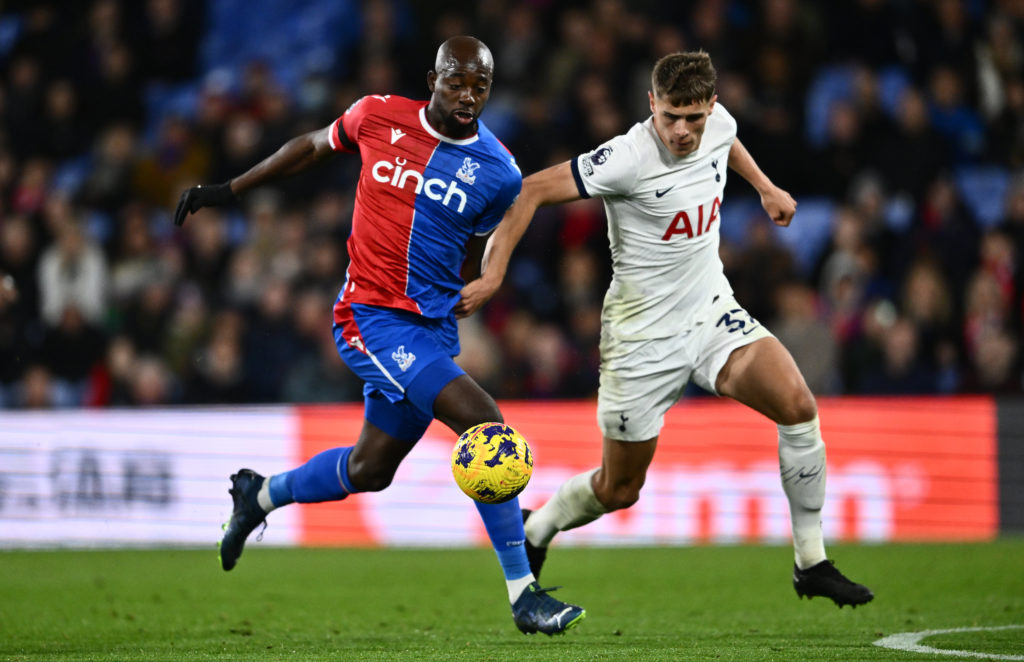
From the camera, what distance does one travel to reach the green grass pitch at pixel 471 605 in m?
5.68

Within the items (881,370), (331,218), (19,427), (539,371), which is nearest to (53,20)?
(331,218)

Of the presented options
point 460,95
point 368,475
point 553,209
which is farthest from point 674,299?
point 553,209

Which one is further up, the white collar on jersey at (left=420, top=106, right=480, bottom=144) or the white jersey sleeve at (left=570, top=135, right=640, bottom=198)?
the white collar on jersey at (left=420, top=106, right=480, bottom=144)

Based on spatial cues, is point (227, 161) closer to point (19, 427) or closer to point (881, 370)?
point (19, 427)

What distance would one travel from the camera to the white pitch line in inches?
206

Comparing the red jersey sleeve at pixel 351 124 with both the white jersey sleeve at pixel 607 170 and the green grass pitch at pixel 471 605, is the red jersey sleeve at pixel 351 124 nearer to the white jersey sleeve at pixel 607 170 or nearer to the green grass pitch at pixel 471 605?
the white jersey sleeve at pixel 607 170

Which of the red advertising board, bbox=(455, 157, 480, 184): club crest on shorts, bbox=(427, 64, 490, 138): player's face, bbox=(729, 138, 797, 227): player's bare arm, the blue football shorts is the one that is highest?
bbox=(427, 64, 490, 138): player's face

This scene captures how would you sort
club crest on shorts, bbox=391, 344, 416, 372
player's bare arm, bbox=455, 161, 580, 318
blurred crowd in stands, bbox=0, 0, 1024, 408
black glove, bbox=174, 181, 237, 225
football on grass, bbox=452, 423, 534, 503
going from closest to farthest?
football on grass, bbox=452, 423, 534, 503
player's bare arm, bbox=455, 161, 580, 318
club crest on shorts, bbox=391, 344, 416, 372
black glove, bbox=174, 181, 237, 225
blurred crowd in stands, bbox=0, 0, 1024, 408

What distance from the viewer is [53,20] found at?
15.8 m

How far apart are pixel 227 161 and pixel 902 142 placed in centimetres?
651

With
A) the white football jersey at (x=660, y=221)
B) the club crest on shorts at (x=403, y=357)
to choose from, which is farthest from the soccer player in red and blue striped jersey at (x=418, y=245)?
the white football jersey at (x=660, y=221)

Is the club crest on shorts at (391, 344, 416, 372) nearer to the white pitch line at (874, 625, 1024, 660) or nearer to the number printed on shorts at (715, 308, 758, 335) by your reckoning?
the number printed on shorts at (715, 308, 758, 335)

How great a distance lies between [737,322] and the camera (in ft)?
20.5

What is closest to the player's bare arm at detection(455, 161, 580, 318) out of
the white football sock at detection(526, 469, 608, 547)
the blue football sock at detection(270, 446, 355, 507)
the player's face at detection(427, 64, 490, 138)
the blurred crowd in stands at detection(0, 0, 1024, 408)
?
the player's face at detection(427, 64, 490, 138)
